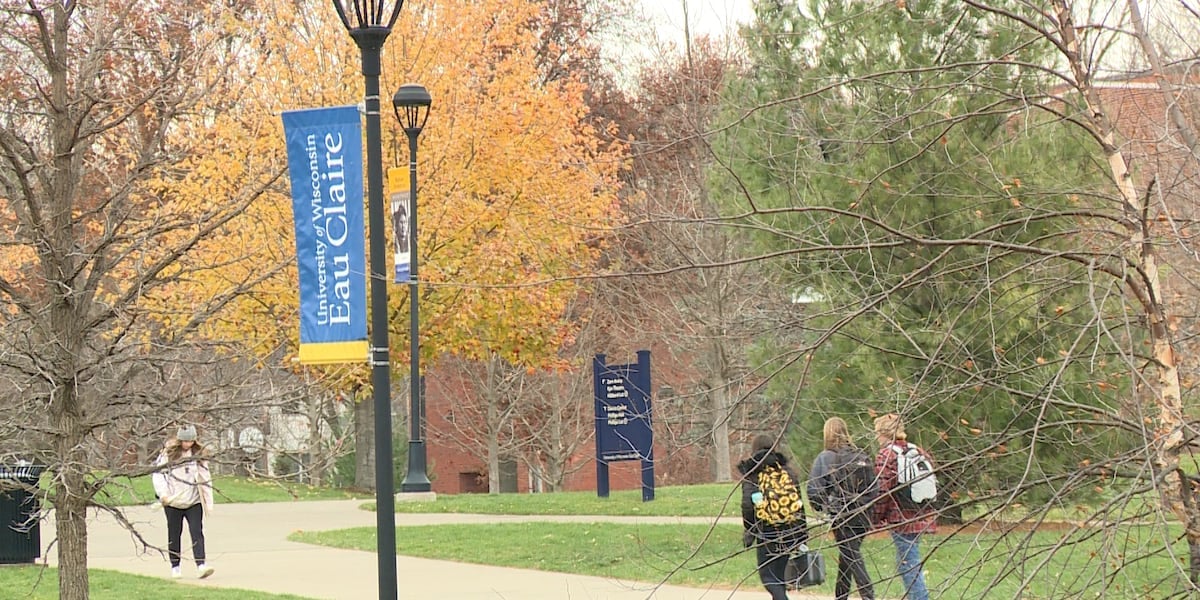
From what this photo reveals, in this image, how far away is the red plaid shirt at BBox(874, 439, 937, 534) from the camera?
5.43 meters

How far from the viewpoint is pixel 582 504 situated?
2242 cm

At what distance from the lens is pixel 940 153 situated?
11.5m

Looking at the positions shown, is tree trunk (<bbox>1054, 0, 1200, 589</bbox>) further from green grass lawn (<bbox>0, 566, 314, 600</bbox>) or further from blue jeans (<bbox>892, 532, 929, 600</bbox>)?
green grass lawn (<bbox>0, 566, 314, 600</bbox>)

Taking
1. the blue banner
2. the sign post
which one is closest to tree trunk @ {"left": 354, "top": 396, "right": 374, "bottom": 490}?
the sign post

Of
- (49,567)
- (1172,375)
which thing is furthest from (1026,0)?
(49,567)

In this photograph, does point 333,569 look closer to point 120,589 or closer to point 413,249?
point 120,589

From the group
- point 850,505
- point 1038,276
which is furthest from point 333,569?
point 1038,276

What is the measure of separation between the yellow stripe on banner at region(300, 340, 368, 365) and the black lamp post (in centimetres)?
727

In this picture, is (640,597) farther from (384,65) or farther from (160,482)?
(384,65)

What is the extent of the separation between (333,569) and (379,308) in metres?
8.00

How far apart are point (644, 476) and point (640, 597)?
1052cm

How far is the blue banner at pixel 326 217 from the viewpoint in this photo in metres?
9.84

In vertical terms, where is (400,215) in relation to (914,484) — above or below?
above

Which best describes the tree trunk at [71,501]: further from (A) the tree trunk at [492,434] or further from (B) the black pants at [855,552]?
(A) the tree trunk at [492,434]
